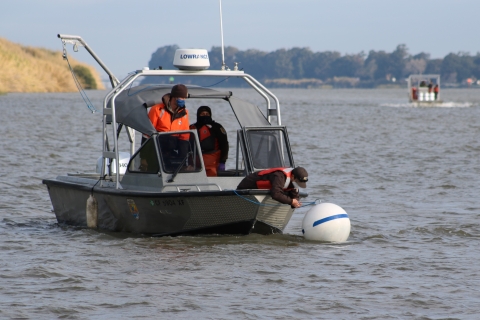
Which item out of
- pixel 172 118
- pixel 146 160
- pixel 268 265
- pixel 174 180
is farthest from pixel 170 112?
pixel 268 265

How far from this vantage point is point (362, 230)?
12.4m

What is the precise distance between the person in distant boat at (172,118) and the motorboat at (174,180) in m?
0.02

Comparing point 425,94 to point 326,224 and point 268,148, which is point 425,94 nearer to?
point 268,148

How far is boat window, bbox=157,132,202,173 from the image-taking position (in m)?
10.9

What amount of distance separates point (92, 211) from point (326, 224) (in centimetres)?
308

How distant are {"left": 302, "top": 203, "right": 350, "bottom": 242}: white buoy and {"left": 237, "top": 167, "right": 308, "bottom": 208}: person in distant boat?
55 centimetres

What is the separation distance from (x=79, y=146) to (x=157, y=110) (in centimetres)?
1581

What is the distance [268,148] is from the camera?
11.4 meters

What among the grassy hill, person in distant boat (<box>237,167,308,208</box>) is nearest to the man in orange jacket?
person in distant boat (<box>237,167,308,208</box>)

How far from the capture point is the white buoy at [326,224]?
1086 centimetres

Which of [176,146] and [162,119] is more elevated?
[162,119]

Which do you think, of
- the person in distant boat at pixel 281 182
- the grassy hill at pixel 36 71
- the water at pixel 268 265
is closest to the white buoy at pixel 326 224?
the water at pixel 268 265

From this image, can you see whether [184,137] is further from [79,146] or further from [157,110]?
[79,146]

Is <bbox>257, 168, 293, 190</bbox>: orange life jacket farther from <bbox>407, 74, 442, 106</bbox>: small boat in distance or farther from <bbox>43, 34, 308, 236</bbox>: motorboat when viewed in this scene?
<bbox>407, 74, 442, 106</bbox>: small boat in distance
